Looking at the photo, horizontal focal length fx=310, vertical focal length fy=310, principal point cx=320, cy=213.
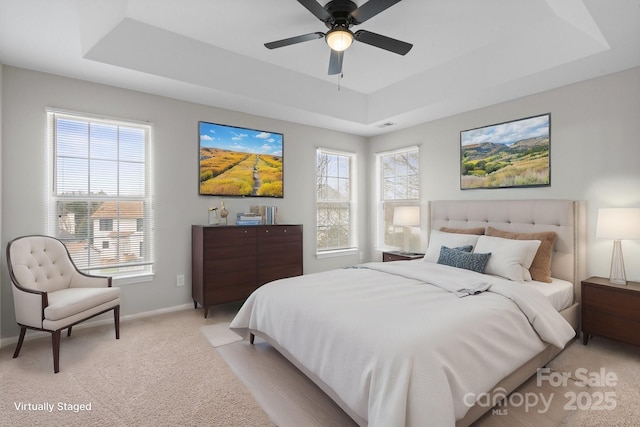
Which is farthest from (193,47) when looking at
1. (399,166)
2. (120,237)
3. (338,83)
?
(399,166)

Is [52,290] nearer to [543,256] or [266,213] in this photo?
[266,213]

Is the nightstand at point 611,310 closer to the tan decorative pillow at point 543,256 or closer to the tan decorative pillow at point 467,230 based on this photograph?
the tan decorative pillow at point 543,256

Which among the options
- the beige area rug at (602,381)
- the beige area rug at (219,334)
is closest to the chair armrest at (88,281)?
the beige area rug at (219,334)

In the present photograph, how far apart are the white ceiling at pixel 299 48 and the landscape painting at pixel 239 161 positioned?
41 centimetres

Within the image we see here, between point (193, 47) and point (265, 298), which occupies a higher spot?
point (193, 47)

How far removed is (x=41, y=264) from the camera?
9.56ft

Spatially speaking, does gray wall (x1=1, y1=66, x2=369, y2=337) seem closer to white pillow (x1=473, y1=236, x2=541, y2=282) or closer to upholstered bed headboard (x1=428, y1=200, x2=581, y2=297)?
upholstered bed headboard (x1=428, y1=200, x2=581, y2=297)

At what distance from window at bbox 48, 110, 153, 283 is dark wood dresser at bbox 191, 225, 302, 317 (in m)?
0.65

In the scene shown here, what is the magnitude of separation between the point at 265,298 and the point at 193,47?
2.67 meters

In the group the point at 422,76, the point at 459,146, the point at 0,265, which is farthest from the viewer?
the point at 459,146

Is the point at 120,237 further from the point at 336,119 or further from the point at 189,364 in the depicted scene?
the point at 336,119

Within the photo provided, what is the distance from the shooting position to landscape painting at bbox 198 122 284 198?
401 centimetres

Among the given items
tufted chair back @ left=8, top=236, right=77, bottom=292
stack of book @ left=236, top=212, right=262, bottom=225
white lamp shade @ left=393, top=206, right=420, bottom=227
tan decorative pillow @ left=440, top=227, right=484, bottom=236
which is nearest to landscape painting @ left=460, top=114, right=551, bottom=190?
tan decorative pillow @ left=440, top=227, right=484, bottom=236

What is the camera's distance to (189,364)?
254cm
